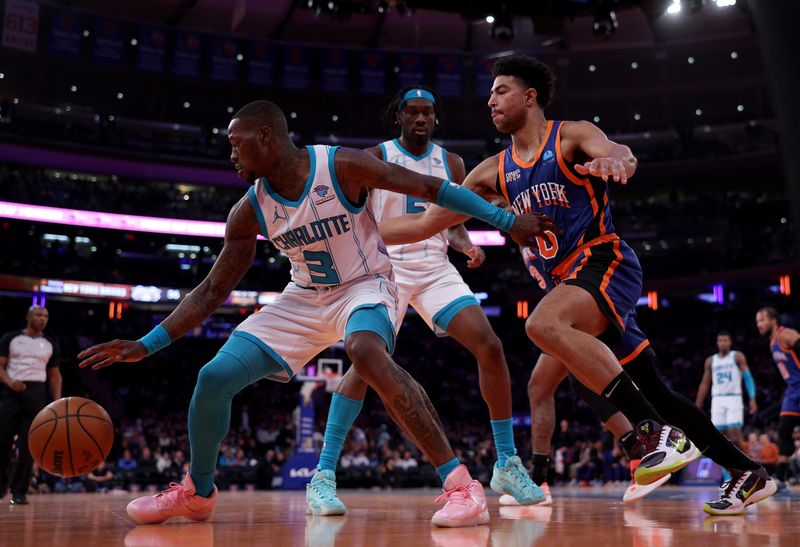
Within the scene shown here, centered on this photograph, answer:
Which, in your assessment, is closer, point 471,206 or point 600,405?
point 471,206

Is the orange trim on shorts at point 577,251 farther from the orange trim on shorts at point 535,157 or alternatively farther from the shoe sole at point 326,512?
the shoe sole at point 326,512

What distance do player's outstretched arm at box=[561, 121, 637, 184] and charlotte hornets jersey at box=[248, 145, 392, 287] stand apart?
116 centimetres

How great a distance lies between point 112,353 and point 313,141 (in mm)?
28449

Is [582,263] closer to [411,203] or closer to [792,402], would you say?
[411,203]

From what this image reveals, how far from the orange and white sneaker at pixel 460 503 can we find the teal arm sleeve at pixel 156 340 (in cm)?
149

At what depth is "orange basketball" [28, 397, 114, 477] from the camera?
14.0 feet

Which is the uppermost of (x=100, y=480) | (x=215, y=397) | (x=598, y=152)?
(x=598, y=152)

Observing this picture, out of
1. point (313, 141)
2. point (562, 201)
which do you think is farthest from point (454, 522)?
point (313, 141)

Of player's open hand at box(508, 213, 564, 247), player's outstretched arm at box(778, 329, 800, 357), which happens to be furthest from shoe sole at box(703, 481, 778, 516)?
player's outstretched arm at box(778, 329, 800, 357)

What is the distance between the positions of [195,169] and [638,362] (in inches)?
1007

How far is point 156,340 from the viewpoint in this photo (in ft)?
12.6

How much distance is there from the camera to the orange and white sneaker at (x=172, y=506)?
3693 millimetres

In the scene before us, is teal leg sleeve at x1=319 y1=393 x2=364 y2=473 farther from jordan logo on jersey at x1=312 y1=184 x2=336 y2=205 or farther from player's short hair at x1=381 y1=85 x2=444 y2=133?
player's short hair at x1=381 y1=85 x2=444 y2=133

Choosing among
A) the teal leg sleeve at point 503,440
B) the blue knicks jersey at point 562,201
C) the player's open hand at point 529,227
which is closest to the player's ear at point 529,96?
the blue knicks jersey at point 562,201
